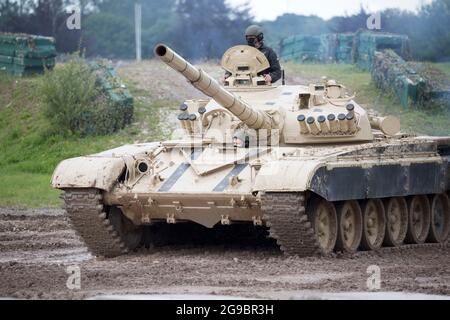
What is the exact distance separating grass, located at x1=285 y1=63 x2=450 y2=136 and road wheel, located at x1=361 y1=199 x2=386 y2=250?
10473 mm

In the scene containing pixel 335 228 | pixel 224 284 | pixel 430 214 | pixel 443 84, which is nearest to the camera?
pixel 224 284

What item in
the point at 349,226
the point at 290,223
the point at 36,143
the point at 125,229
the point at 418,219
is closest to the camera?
the point at 290,223

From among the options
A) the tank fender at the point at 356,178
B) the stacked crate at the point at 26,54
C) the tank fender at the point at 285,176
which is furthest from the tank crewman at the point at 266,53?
Answer: the stacked crate at the point at 26,54

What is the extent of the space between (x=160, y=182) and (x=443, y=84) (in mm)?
16155

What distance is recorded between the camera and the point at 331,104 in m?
21.9

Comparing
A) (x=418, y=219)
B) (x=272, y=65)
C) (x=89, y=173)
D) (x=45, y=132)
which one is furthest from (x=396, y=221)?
(x=45, y=132)

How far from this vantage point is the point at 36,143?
1325 inches

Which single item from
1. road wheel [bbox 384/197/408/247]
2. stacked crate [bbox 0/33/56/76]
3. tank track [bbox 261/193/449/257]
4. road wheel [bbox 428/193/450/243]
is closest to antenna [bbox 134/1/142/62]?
stacked crate [bbox 0/33/56/76]

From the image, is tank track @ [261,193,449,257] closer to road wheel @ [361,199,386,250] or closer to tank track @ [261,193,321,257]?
tank track @ [261,193,321,257]

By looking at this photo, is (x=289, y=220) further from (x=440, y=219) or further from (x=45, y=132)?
(x=45, y=132)

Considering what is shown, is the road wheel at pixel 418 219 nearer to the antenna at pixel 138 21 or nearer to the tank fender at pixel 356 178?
the tank fender at pixel 356 178

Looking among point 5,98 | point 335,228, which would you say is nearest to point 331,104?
point 335,228

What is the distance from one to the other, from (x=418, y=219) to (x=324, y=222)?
11.5ft
